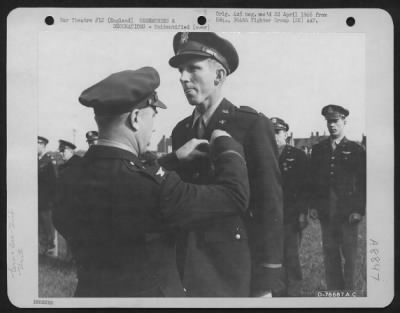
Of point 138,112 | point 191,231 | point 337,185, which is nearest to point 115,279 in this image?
point 191,231

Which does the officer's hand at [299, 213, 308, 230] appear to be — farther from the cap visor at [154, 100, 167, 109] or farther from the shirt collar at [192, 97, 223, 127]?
the cap visor at [154, 100, 167, 109]

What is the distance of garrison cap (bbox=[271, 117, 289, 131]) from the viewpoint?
1449mm

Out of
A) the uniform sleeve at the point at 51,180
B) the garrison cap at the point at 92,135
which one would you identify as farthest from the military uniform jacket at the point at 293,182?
the uniform sleeve at the point at 51,180

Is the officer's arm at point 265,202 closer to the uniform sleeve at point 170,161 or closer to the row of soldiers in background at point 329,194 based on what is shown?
the row of soldiers in background at point 329,194

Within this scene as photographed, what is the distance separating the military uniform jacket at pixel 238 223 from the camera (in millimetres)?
1418

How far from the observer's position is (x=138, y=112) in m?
1.43

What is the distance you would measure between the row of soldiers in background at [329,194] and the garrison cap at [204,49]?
0.25 meters

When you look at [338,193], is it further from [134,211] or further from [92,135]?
[92,135]

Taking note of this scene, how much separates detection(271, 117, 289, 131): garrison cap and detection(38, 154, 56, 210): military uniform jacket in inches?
30.2

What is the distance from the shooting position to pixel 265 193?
1.43m

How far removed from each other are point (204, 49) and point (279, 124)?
1.18ft

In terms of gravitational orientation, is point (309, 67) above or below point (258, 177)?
above

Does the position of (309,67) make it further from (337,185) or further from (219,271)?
(219,271)

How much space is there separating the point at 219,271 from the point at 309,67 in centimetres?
76
